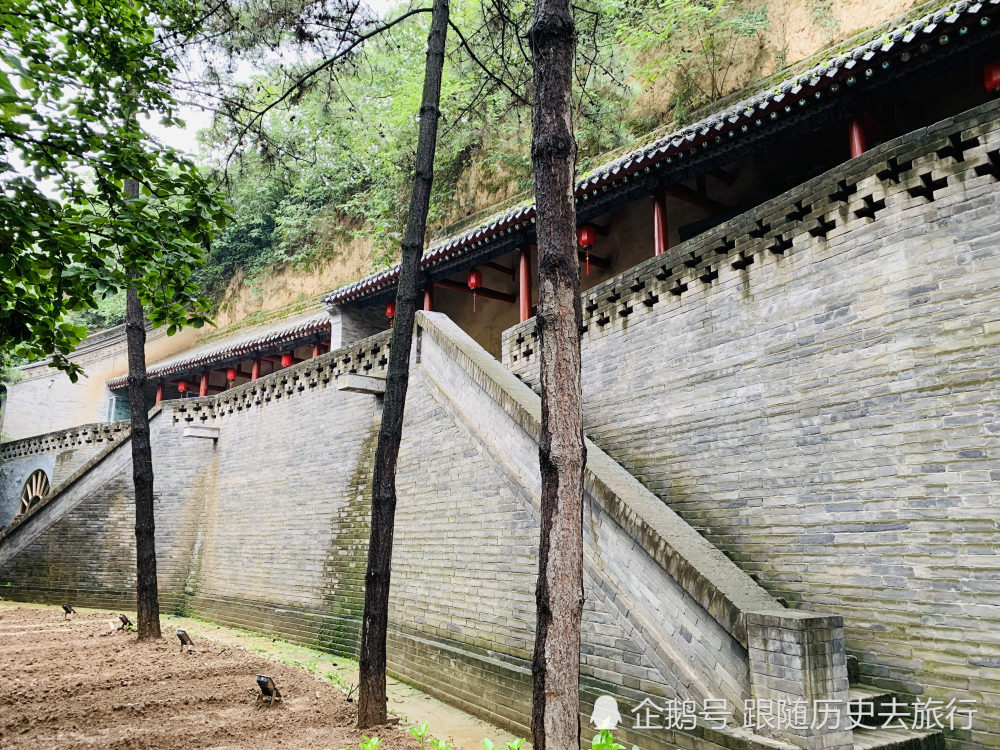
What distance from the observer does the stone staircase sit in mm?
3805

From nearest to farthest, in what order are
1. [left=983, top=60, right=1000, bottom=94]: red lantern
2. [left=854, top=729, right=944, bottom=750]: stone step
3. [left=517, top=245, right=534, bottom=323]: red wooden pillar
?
[left=854, top=729, right=944, bottom=750]: stone step → [left=983, top=60, right=1000, bottom=94]: red lantern → [left=517, top=245, right=534, bottom=323]: red wooden pillar

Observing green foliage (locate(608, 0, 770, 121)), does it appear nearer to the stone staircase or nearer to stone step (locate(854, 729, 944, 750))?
the stone staircase

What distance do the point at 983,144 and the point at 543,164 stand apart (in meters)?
2.94

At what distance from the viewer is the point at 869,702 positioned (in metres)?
4.09

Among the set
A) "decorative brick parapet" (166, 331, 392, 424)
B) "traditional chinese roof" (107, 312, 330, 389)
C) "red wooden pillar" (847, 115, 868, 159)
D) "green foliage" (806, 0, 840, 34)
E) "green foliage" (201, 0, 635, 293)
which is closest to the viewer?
"red wooden pillar" (847, 115, 868, 159)

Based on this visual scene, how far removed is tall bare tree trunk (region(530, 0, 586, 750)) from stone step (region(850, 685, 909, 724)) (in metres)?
1.92

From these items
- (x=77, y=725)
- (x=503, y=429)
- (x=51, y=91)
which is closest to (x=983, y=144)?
(x=503, y=429)

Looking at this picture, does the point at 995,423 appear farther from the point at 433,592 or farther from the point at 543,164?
the point at 433,592

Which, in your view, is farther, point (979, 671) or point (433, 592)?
point (433, 592)

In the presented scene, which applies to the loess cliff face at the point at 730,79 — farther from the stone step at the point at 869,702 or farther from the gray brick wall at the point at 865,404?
the stone step at the point at 869,702

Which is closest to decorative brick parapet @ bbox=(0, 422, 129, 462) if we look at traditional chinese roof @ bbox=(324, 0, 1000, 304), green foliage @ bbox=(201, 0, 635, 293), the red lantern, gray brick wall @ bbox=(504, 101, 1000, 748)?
green foliage @ bbox=(201, 0, 635, 293)

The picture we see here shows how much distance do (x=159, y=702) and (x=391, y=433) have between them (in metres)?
3.14

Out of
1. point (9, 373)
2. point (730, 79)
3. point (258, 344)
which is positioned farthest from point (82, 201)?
point (9, 373)

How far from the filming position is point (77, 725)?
5340 millimetres
